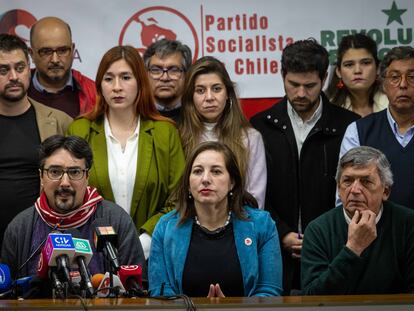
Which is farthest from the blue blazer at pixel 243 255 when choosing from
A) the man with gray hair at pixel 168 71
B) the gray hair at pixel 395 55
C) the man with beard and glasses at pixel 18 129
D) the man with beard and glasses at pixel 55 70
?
the man with beard and glasses at pixel 55 70

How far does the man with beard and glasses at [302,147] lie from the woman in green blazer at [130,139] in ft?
1.97

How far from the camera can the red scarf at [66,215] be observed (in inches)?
237

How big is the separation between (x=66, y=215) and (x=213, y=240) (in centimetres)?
77

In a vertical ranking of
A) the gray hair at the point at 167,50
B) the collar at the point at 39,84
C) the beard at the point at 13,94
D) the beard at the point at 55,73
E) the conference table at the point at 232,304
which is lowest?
the conference table at the point at 232,304

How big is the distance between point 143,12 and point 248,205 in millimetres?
1751

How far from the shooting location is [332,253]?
19.0 feet

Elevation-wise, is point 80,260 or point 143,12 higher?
point 143,12

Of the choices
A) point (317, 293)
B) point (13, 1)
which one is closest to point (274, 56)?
point (13, 1)

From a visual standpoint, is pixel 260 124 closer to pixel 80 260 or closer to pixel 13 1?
pixel 13 1

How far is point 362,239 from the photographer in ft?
18.6

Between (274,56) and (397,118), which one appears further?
(274,56)

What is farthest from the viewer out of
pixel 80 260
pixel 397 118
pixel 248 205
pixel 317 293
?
pixel 397 118

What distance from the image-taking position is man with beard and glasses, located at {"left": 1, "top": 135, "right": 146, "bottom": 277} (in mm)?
5977

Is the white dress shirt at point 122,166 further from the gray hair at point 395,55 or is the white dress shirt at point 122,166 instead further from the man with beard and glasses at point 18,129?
the gray hair at point 395,55
